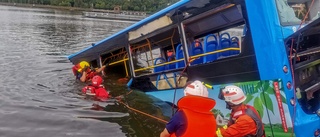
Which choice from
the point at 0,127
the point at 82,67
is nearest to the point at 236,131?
Answer: the point at 0,127

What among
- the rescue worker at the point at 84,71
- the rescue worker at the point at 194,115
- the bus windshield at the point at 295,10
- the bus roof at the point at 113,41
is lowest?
the rescue worker at the point at 194,115

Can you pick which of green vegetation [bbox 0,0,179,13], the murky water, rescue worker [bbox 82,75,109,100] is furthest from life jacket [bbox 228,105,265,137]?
green vegetation [bbox 0,0,179,13]

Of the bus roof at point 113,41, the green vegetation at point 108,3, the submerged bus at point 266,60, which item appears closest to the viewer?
the submerged bus at point 266,60

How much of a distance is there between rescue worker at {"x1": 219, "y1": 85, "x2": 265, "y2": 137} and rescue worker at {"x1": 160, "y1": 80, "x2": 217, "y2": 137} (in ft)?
1.79

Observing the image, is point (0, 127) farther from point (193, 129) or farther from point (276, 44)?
point (276, 44)

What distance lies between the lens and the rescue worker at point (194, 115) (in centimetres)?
449

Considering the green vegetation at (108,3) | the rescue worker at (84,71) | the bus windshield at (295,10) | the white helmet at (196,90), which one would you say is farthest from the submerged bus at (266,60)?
the green vegetation at (108,3)

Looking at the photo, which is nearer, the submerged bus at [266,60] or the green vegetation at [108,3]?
the submerged bus at [266,60]

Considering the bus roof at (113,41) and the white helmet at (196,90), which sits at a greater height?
the bus roof at (113,41)

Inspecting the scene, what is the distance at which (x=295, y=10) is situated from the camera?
6.99 meters

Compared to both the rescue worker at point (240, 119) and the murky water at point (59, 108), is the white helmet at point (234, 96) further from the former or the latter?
the murky water at point (59, 108)

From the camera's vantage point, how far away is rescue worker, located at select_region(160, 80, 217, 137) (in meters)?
4.49

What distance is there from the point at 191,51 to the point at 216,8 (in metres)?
1.46

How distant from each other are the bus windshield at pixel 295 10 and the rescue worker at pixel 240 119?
1706 mm
